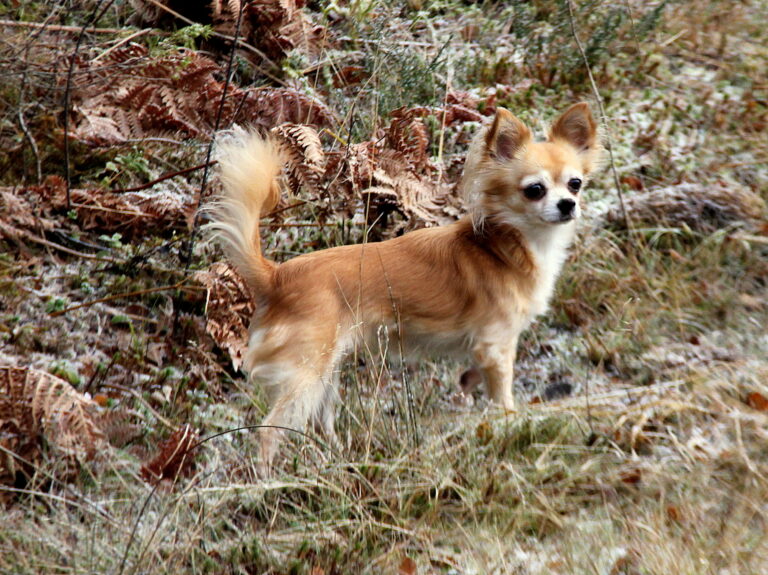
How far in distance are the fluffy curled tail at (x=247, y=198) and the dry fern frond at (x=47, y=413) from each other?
0.92 meters

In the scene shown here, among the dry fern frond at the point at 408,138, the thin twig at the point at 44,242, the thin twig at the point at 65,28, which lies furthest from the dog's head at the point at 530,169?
the thin twig at the point at 65,28

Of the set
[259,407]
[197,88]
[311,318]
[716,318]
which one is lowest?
[716,318]

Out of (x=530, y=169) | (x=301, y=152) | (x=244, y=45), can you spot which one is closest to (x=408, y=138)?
(x=301, y=152)

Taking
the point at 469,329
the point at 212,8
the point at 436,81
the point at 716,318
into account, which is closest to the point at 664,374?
the point at 716,318

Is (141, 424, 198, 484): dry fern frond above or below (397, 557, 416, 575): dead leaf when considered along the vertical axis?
above

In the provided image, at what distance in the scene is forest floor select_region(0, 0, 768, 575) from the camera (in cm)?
322

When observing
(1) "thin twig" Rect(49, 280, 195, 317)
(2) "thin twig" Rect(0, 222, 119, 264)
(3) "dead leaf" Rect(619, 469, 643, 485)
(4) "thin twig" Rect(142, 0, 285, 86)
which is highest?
(4) "thin twig" Rect(142, 0, 285, 86)

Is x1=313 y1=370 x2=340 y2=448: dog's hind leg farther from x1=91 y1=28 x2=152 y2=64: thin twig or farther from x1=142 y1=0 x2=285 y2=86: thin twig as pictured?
x1=91 y1=28 x2=152 y2=64: thin twig

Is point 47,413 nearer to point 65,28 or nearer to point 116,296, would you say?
point 116,296

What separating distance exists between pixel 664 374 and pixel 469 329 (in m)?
1.05

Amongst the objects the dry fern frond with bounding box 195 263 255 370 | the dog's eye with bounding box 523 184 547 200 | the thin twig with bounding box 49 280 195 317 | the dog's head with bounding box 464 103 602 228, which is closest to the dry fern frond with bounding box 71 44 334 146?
the thin twig with bounding box 49 280 195 317

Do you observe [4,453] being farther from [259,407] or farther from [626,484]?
[626,484]

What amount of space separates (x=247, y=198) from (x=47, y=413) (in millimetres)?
1236

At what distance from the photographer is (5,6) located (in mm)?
6309
